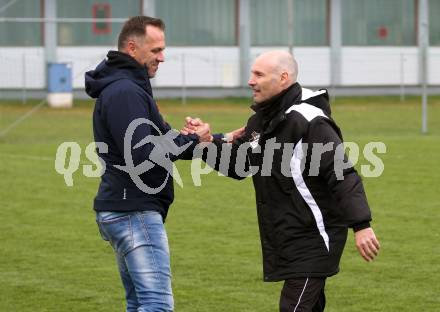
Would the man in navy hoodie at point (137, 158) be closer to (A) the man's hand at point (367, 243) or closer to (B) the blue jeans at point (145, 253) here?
(B) the blue jeans at point (145, 253)

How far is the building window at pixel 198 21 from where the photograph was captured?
4612 cm

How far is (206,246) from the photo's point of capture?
12094mm

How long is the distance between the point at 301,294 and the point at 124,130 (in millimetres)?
1340

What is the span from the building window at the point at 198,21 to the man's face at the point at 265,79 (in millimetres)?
39372

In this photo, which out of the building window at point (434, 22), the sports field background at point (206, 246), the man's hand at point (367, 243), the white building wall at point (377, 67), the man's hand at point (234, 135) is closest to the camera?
the man's hand at point (367, 243)

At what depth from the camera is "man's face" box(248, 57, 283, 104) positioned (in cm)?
654

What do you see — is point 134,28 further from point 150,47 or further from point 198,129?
A: point 198,129

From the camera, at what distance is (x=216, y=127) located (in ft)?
95.3

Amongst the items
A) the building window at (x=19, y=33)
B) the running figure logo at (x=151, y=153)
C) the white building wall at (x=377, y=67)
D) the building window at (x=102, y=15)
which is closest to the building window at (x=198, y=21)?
the building window at (x=102, y=15)

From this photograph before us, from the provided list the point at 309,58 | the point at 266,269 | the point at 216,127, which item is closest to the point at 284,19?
the point at 309,58

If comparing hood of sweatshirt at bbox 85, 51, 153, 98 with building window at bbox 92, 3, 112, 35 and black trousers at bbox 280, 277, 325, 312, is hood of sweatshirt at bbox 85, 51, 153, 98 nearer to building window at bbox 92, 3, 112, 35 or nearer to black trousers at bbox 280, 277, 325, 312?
black trousers at bbox 280, 277, 325, 312

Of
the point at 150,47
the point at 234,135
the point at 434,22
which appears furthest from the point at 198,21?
the point at 150,47

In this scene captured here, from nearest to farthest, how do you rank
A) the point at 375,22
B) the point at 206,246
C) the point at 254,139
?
the point at 254,139, the point at 206,246, the point at 375,22

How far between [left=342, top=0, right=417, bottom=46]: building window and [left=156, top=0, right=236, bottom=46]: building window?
502 cm
